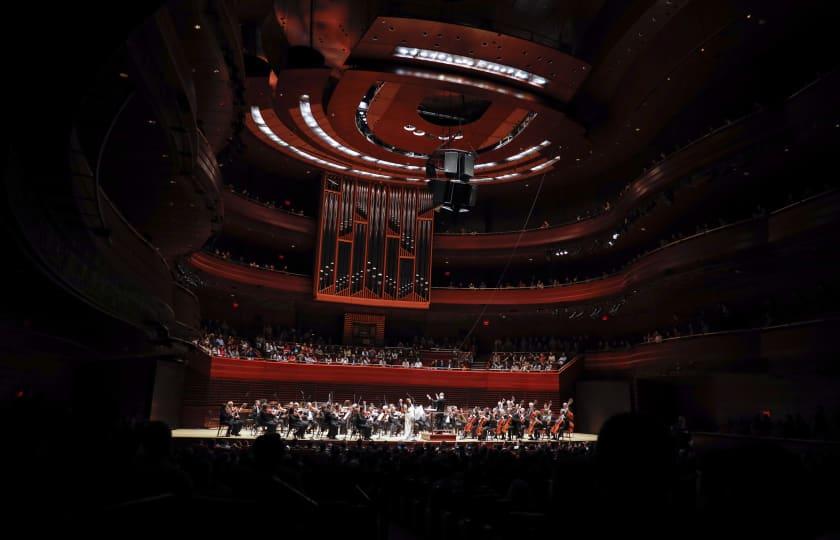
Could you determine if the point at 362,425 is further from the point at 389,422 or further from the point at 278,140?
the point at 278,140

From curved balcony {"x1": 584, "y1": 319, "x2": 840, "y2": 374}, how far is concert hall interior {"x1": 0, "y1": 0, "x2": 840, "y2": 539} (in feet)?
0.31

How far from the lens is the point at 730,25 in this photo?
16766 millimetres

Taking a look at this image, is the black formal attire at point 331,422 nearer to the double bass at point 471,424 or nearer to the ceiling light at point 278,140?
the double bass at point 471,424

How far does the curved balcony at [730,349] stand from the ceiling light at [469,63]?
31.3 ft

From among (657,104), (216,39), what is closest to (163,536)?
(216,39)

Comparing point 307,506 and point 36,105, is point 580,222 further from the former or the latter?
point 307,506

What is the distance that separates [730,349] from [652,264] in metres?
4.30

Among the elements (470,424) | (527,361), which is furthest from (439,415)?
(527,361)

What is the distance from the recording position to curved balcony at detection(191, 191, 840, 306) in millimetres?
14523

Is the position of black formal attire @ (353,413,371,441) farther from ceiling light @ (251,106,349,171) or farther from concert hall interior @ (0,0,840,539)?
ceiling light @ (251,106,349,171)

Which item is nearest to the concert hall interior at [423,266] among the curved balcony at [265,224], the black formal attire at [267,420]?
the black formal attire at [267,420]

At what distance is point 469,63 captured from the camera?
1956cm

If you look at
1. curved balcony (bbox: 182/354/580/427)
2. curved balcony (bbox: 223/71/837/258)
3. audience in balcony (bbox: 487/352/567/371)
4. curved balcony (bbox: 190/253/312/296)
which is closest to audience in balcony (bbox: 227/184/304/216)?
curved balcony (bbox: 223/71/837/258)

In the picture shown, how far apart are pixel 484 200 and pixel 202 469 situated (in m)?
29.1
